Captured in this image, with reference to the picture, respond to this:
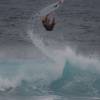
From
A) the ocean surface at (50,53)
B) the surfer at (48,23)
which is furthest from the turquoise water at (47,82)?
the surfer at (48,23)

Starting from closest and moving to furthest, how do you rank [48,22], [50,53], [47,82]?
[48,22]
[47,82]
[50,53]

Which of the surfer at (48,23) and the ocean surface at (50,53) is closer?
the surfer at (48,23)

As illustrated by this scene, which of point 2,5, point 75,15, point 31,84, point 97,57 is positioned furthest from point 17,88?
point 2,5

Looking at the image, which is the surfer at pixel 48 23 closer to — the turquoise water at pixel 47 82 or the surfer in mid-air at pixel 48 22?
the surfer in mid-air at pixel 48 22

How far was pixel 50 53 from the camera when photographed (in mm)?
20953

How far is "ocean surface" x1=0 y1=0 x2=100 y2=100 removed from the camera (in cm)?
1734

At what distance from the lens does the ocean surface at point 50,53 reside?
17.3 m

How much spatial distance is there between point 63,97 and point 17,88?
155cm

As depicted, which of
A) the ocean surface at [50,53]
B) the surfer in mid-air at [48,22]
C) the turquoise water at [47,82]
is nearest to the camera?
the surfer in mid-air at [48,22]

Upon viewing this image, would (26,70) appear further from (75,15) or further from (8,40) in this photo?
(75,15)

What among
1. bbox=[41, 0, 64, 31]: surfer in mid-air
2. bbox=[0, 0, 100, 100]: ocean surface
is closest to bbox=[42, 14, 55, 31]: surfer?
bbox=[41, 0, 64, 31]: surfer in mid-air

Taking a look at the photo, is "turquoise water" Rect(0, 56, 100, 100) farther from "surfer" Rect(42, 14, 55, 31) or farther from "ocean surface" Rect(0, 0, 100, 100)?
"surfer" Rect(42, 14, 55, 31)

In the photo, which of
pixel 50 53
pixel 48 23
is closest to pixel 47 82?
pixel 48 23

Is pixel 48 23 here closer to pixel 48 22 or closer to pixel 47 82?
pixel 48 22
